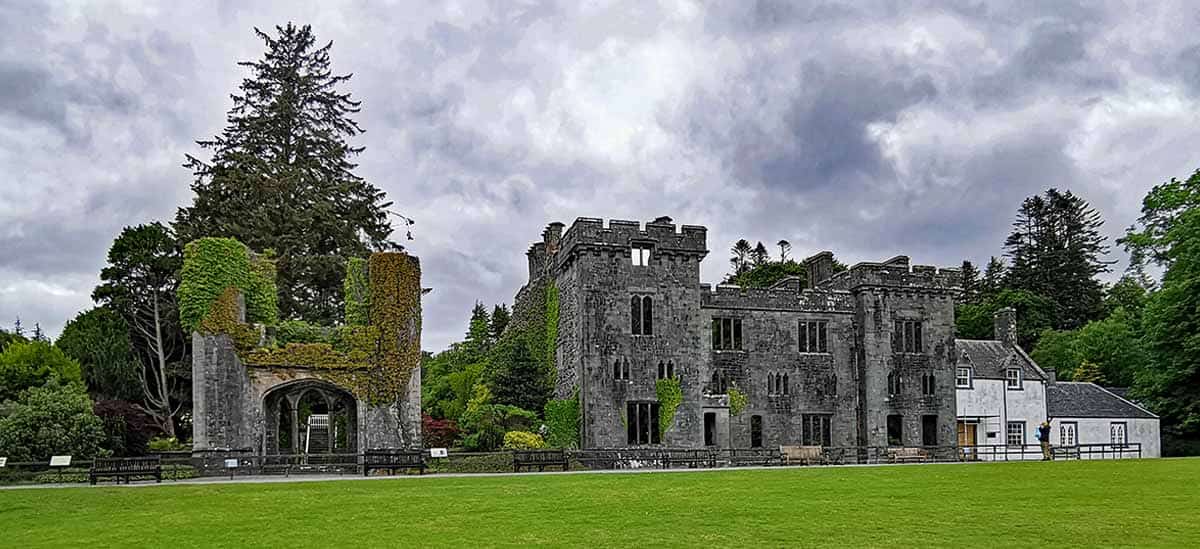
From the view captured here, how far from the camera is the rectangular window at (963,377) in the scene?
45.7 m

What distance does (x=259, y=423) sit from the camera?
33781 millimetres

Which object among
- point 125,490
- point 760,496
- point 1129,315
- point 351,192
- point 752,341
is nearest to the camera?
point 760,496

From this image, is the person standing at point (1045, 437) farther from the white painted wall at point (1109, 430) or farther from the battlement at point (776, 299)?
the white painted wall at point (1109, 430)

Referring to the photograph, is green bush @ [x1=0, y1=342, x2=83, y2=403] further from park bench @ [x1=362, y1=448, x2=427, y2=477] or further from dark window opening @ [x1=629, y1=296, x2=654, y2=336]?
dark window opening @ [x1=629, y1=296, x2=654, y2=336]

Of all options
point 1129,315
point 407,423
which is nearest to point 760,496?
point 407,423

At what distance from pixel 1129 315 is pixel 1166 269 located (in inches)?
370

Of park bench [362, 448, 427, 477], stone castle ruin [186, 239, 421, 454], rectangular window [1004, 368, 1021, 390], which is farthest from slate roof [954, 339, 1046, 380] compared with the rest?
park bench [362, 448, 427, 477]

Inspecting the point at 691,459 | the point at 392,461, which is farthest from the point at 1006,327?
the point at 392,461

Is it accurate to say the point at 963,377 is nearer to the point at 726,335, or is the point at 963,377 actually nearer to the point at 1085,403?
the point at 1085,403

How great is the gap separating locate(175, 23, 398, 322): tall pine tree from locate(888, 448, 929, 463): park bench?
84.4 feet

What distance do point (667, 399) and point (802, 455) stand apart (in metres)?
5.64

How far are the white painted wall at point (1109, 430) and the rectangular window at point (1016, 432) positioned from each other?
1.76 metres

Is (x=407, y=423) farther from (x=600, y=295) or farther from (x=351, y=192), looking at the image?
(x=351, y=192)

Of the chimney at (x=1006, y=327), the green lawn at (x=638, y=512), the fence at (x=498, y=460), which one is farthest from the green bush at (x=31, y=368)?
the chimney at (x=1006, y=327)
